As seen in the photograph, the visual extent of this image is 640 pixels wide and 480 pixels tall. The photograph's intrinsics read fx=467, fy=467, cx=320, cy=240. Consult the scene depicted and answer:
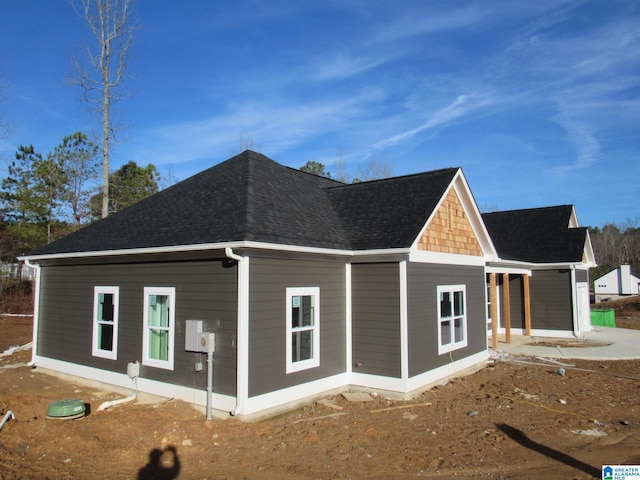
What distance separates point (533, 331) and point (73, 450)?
18.6 metres

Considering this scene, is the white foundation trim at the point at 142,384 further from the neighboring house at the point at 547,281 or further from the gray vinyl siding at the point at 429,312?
the neighboring house at the point at 547,281

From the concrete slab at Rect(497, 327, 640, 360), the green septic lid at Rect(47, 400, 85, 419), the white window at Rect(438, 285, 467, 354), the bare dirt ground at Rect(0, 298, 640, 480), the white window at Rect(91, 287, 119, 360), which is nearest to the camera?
the bare dirt ground at Rect(0, 298, 640, 480)

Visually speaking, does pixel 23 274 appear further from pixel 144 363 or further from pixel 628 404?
pixel 628 404

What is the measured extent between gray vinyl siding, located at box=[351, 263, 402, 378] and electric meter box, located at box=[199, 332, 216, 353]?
3491mm

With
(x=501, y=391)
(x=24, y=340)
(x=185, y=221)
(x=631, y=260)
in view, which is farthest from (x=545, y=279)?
(x=631, y=260)

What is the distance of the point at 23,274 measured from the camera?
3459 centimetres

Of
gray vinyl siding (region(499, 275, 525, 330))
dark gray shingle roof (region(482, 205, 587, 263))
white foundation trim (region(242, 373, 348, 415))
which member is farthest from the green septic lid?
gray vinyl siding (region(499, 275, 525, 330))

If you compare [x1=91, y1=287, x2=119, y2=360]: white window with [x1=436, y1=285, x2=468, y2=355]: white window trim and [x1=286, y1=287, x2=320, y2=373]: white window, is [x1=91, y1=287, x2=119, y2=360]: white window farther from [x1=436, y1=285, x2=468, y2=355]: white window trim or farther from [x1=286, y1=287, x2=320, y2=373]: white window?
[x1=436, y1=285, x2=468, y2=355]: white window trim

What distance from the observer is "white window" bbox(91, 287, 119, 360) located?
10.6 metres

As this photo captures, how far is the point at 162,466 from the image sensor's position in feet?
20.4

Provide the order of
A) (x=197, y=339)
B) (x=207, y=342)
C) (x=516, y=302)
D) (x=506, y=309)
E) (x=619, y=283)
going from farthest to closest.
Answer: (x=619, y=283) < (x=516, y=302) < (x=506, y=309) < (x=197, y=339) < (x=207, y=342)

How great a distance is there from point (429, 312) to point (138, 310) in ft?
21.5

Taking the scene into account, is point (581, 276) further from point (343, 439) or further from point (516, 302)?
point (343, 439)

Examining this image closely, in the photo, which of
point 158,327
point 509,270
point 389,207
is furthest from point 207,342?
point 509,270
